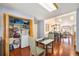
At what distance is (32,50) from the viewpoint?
5.28ft

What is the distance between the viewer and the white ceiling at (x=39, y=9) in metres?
1.49

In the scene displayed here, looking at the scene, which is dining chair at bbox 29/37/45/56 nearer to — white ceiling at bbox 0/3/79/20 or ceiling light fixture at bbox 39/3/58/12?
white ceiling at bbox 0/3/79/20

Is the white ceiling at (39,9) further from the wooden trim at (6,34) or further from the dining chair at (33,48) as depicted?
the dining chair at (33,48)

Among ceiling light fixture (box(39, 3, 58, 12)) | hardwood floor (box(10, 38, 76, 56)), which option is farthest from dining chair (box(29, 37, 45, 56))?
ceiling light fixture (box(39, 3, 58, 12))

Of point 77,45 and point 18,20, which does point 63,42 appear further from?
point 18,20

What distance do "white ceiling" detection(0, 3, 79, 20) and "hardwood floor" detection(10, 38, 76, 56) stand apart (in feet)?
1.61

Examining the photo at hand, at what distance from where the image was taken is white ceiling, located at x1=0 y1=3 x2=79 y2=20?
1.49 metres

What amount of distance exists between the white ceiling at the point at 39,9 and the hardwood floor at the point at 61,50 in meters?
0.49

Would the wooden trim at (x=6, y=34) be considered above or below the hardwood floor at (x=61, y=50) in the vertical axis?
above

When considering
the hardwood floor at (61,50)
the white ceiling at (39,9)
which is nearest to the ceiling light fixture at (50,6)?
the white ceiling at (39,9)

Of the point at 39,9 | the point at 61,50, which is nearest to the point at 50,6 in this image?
the point at 39,9

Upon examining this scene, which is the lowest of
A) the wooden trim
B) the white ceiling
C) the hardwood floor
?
the hardwood floor

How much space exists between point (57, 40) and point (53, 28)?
0.22 metres

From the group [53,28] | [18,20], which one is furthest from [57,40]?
[18,20]
